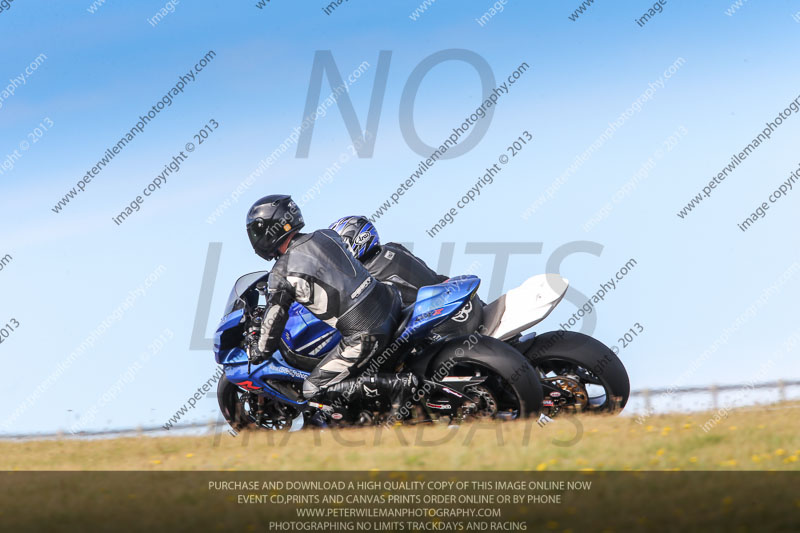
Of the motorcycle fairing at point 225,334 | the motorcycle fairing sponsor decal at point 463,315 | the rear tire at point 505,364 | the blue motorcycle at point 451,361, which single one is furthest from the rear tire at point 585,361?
the motorcycle fairing at point 225,334

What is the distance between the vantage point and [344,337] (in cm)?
803

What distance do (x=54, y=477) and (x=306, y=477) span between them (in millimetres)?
2355

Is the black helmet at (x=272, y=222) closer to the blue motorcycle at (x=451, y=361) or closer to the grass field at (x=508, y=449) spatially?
the blue motorcycle at (x=451, y=361)

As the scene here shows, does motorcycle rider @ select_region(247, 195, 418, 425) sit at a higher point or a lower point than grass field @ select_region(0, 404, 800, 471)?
higher

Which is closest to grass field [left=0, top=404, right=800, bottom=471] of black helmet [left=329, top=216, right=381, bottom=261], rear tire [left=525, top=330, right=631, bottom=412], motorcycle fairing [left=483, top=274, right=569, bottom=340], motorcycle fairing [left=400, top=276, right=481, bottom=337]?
rear tire [left=525, top=330, right=631, bottom=412]

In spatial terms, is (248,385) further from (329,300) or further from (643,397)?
(643,397)

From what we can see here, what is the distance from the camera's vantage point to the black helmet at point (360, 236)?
29.8 feet

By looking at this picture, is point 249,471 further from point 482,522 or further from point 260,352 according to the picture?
point 482,522

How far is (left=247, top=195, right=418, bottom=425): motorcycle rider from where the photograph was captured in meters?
7.89

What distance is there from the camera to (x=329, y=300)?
7902 millimetres

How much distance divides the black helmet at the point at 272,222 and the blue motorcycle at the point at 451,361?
64cm

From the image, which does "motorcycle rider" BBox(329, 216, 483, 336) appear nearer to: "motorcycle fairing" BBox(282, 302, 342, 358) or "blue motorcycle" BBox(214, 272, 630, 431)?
"blue motorcycle" BBox(214, 272, 630, 431)

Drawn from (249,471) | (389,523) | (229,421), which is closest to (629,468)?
(389,523)

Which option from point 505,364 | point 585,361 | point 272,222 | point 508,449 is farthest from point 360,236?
point 508,449
